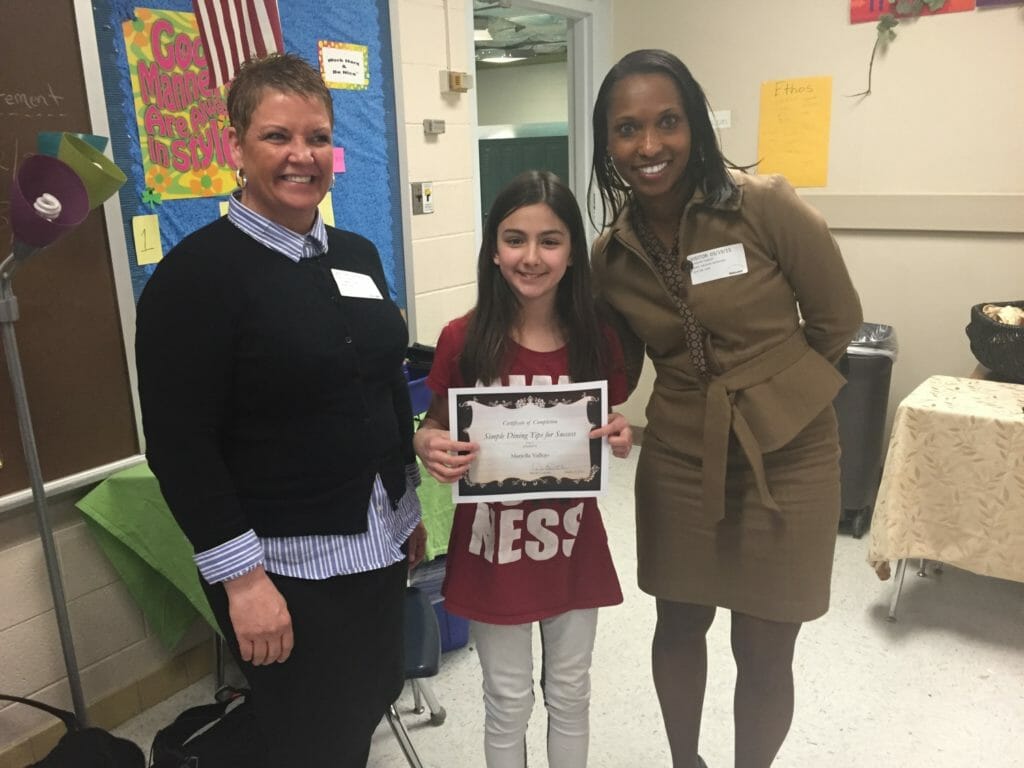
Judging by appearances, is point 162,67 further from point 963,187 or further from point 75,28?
point 963,187

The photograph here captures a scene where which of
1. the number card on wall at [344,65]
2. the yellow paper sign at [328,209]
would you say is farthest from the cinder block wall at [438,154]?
the yellow paper sign at [328,209]

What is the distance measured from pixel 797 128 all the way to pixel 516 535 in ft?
9.42

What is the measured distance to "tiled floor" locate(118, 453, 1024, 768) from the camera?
6.45 feet

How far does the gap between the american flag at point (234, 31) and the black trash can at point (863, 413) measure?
7.63 feet

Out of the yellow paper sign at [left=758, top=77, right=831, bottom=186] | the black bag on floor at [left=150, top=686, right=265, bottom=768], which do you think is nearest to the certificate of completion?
the black bag on floor at [left=150, top=686, right=265, bottom=768]

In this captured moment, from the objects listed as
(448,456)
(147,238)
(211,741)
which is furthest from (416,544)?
(147,238)

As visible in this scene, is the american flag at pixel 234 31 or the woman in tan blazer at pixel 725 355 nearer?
the woman in tan blazer at pixel 725 355

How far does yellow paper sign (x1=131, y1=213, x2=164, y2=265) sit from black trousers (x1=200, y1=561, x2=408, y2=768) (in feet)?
3.88

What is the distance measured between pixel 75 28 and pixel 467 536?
1.50m

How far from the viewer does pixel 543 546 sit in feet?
4.54

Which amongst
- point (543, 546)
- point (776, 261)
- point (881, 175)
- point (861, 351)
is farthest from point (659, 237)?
point (881, 175)

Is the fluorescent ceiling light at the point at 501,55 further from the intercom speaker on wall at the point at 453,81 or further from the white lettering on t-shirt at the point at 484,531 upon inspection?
the white lettering on t-shirt at the point at 484,531

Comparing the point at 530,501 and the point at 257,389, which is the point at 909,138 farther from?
the point at 257,389

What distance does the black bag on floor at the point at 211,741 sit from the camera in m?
1.65
